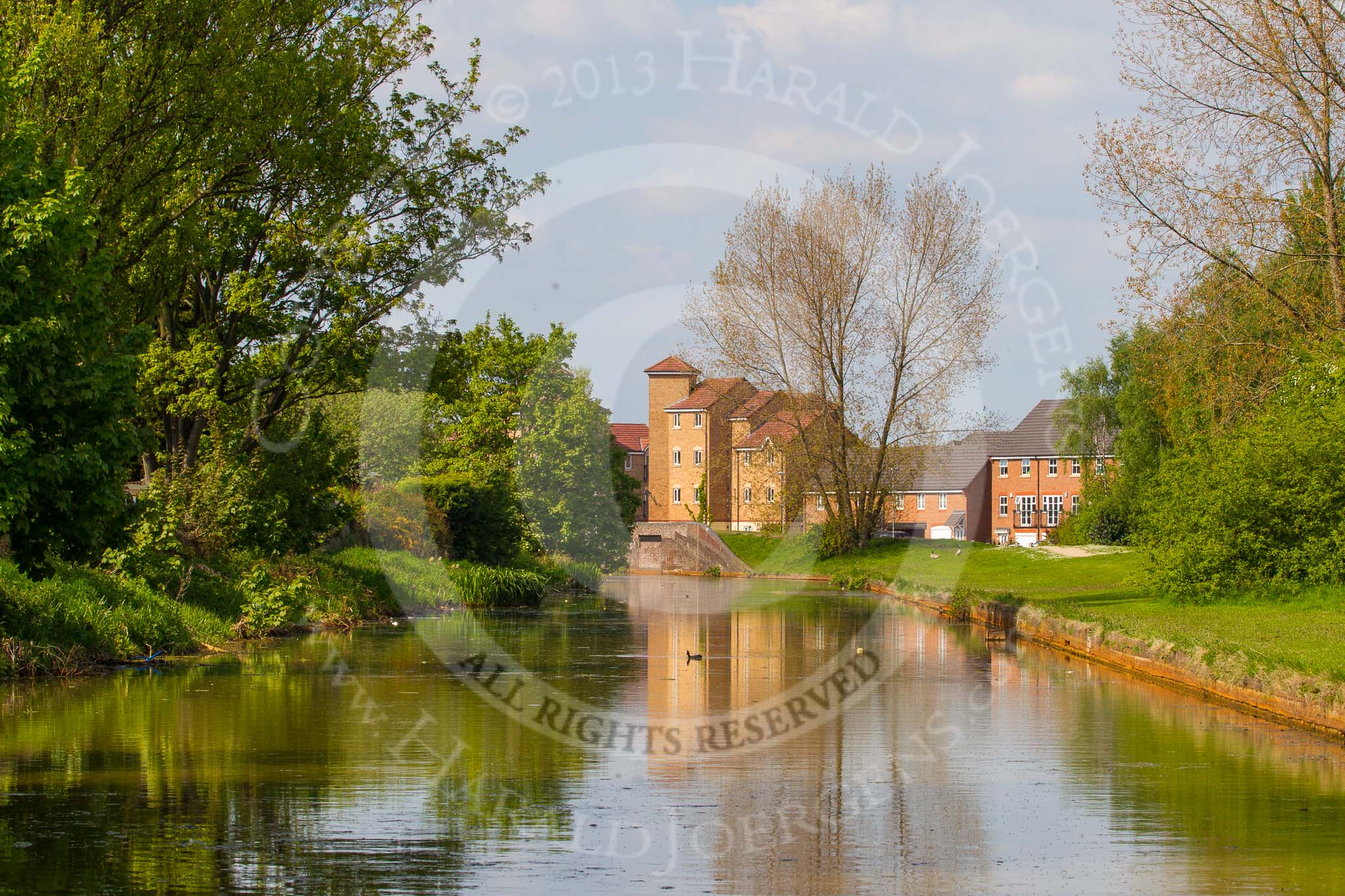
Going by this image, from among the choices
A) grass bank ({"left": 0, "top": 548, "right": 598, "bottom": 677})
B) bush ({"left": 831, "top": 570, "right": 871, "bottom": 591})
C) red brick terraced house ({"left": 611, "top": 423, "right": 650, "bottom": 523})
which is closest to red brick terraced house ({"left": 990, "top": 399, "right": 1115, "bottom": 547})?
red brick terraced house ({"left": 611, "top": 423, "right": 650, "bottom": 523})


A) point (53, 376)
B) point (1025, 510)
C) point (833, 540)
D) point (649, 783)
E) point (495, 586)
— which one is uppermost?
point (1025, 510)

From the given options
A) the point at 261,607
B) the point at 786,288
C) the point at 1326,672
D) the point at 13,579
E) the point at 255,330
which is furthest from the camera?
the point at 786,288

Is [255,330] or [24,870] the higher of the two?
[255,330]

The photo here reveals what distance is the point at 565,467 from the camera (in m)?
57.1

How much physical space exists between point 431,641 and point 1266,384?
1651 cm

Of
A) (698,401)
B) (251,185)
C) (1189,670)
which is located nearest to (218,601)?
(251,185)

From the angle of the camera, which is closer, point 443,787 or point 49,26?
point 443,787

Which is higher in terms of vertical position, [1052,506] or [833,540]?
[1052,506]

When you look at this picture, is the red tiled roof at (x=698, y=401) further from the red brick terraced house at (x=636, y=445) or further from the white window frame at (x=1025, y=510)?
the white window frame at (x=1025, y=510)

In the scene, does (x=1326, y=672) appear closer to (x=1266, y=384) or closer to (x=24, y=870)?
(x=24, y=870)

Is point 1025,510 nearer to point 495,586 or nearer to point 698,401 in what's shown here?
point 698,401

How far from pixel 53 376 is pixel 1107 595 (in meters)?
24.5

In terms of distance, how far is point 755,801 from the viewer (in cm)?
970

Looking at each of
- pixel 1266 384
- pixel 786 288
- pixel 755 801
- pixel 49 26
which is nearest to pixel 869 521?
pixel 786 288
